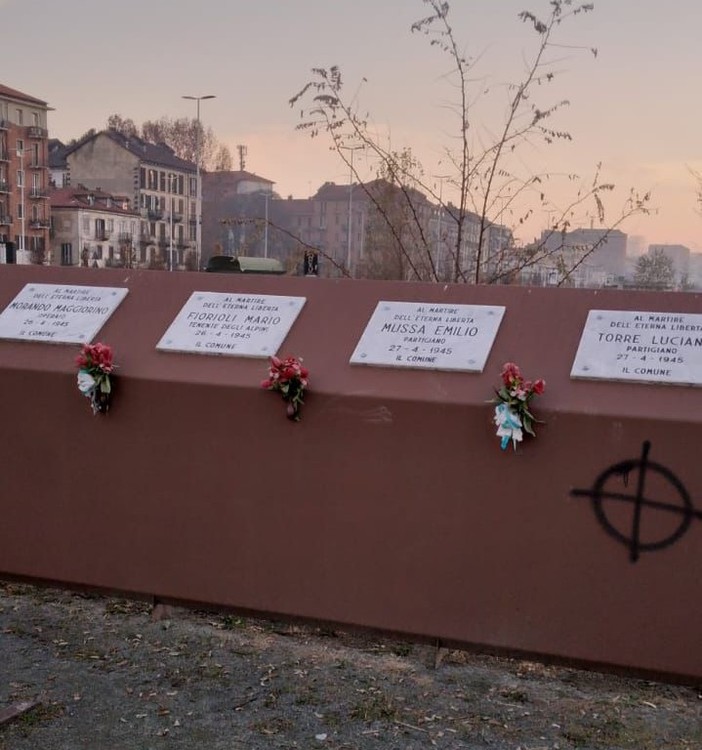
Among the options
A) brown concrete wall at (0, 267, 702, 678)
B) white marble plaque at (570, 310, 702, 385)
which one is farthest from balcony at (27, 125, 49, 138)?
white marble plaque at (570, 310, 702, 385)

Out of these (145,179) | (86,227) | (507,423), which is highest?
(145,179)

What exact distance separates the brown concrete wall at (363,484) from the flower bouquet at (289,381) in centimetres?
8

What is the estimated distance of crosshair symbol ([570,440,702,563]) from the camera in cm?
355

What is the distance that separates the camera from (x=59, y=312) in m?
4.76

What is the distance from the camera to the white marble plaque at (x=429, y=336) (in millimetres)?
3975

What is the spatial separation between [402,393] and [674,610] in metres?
1.33

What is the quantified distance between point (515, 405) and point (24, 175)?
2401 inches

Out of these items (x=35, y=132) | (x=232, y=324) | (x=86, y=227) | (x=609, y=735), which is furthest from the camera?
(x=86, y=227)

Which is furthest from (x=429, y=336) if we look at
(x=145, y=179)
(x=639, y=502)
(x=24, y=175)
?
(x=145, y=179)

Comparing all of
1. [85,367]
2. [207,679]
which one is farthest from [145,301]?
[207,679]

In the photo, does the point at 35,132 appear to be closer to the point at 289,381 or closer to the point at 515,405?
the point at 289,381

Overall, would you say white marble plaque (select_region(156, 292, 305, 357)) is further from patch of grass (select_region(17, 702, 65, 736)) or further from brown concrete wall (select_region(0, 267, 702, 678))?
patch of grass (select_region(17, 702, 65, 736))

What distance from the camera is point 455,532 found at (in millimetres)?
3865

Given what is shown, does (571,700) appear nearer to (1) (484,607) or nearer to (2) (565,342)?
(1) (484,607)
